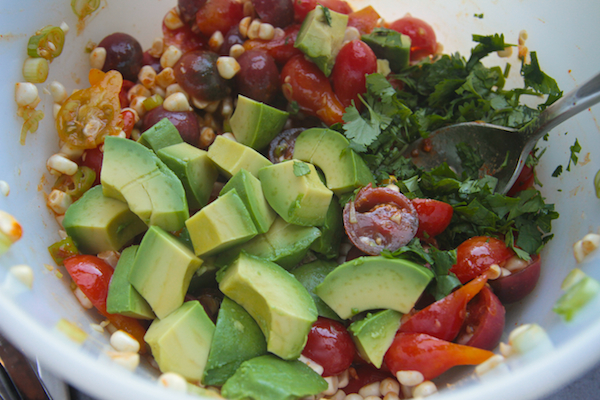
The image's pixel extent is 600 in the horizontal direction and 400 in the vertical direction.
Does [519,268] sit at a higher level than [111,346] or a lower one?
higher

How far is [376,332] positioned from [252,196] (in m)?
0.49

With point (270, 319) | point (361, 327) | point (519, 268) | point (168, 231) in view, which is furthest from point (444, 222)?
point (168, 231)

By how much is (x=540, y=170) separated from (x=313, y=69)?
831 millimetres

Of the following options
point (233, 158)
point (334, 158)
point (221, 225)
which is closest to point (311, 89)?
point (334, 158)

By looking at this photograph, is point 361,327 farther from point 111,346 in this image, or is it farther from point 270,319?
point 111,346

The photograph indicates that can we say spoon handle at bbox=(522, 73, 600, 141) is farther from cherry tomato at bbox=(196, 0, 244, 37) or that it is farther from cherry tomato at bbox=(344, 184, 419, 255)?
cherry tomato at bbox=(196, 0, 244, 37)

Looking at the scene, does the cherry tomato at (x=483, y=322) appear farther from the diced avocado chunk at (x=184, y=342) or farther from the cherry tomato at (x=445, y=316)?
the diced avocado chunk at (x=184, y=342)

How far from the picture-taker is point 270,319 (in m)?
1.01

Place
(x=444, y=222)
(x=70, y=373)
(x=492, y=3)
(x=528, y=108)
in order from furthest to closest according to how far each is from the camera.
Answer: (x=492, y=3)
(x=528, y=108)
(x=444, y=222)
(x=70, y=373)

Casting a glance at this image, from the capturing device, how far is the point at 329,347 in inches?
43.1

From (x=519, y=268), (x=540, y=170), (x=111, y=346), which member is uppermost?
(x=540, y=170)

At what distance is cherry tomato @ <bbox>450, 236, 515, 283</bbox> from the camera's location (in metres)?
1.16

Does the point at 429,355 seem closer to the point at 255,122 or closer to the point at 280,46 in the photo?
the point at 255,122

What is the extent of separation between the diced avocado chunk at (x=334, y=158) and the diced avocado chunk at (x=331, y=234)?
0.06 meters
